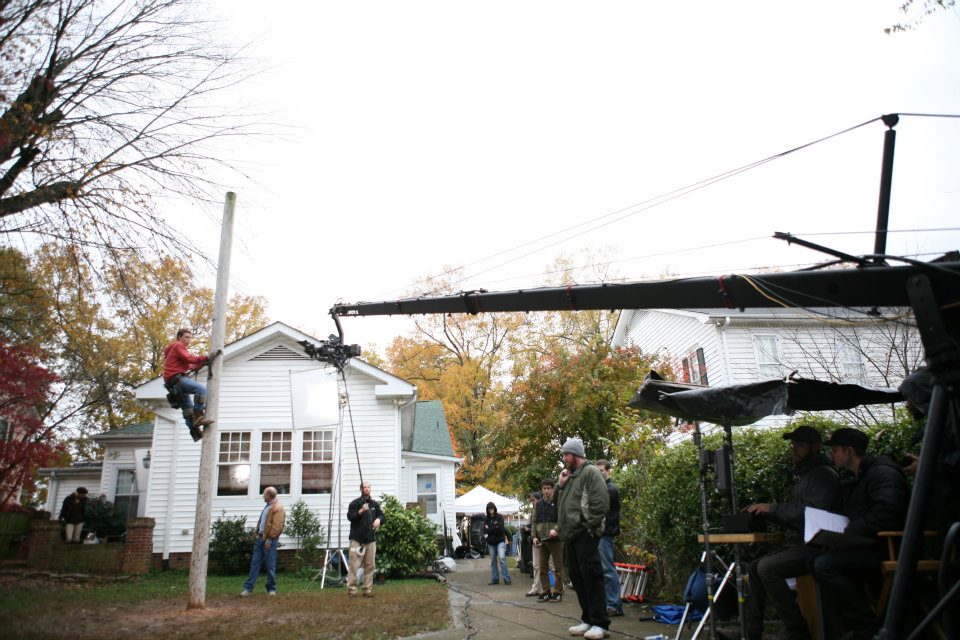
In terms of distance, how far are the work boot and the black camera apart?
3.59m

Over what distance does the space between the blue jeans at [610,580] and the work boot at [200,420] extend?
5895 mm

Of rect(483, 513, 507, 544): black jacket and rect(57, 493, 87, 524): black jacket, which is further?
rect(57, 493, 87, 524): black jacket

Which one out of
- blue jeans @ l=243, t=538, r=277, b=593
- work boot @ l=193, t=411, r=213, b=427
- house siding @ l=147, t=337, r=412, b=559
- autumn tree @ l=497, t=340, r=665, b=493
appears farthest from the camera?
autumn tree @ l=497, t=340, r=665, b=493

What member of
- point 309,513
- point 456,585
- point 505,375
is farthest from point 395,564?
point 505,375

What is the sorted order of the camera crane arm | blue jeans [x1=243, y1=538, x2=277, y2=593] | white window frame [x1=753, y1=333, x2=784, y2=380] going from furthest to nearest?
white window frame [x1=753, y1=333, x2=784, y2=380] → blue jeans [x1=243, y1=538, x2=277, y2=593] → the camera crane arm

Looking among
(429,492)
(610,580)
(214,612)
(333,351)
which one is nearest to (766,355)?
(610,580)

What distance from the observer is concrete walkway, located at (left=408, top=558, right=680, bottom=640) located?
263 inches

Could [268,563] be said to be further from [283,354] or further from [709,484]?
[709,484]

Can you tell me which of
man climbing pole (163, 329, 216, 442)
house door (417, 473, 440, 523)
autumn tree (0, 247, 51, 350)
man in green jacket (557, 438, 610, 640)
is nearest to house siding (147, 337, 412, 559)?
man climbing pole (163, 329, 216, 442)

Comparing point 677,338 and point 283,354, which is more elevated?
point 677,338

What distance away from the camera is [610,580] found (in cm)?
830

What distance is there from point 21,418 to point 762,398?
18978 millimetres

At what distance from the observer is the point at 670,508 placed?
7844 mm

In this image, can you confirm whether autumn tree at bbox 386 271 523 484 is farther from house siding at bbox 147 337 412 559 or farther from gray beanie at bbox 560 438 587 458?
gray beanie at bbox 560 438 587 458
